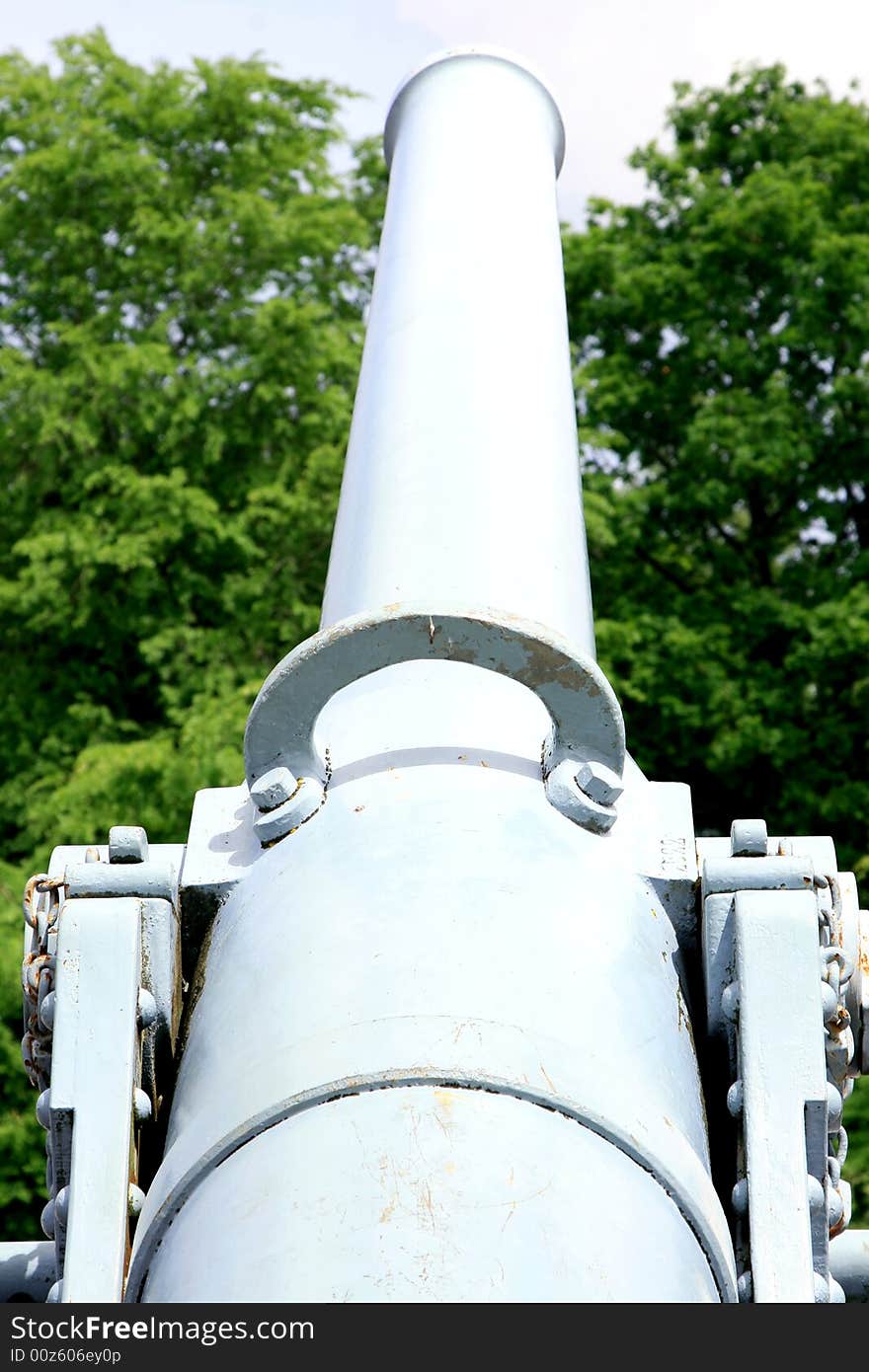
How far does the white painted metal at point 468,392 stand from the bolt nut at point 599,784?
0.26 metres

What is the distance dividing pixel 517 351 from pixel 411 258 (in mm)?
428

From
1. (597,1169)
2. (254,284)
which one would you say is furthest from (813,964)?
(254,284)

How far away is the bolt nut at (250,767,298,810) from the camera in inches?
101

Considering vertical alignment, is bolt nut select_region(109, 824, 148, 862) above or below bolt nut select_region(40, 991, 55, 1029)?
above

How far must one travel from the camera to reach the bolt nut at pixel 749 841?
2.59 meters

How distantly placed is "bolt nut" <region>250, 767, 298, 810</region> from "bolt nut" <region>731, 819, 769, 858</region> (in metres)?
0.57

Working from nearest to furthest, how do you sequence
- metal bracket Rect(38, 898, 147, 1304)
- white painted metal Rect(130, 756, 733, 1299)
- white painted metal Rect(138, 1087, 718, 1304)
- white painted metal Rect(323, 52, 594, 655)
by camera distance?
white painted metal Rect(138, 1087, 718, 1304), white painted metal Rect(130, 756, 733, 1299), metal bracket Rect(38, 898, 147, 1304), white painted metal Rect(323, 52, 594, 655)

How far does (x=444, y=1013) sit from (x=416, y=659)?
539 millimetres

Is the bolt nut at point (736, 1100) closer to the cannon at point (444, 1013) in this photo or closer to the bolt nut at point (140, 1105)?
the cannon at point (444, 1013)

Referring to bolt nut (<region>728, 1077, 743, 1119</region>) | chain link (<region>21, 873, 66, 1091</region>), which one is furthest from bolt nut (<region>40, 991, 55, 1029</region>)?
bolt nut (<region>728, 1077, 743, 1119</region>)

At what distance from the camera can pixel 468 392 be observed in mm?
3570

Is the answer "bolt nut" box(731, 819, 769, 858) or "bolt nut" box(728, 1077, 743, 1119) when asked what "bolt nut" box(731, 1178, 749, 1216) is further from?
"bolt nut" box(731, 819, 769, 858)

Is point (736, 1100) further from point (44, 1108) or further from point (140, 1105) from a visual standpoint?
point (44, 1108)

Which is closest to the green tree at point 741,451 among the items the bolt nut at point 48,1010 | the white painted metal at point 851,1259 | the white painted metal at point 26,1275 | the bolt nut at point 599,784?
the white painted metal at point 851,1259
